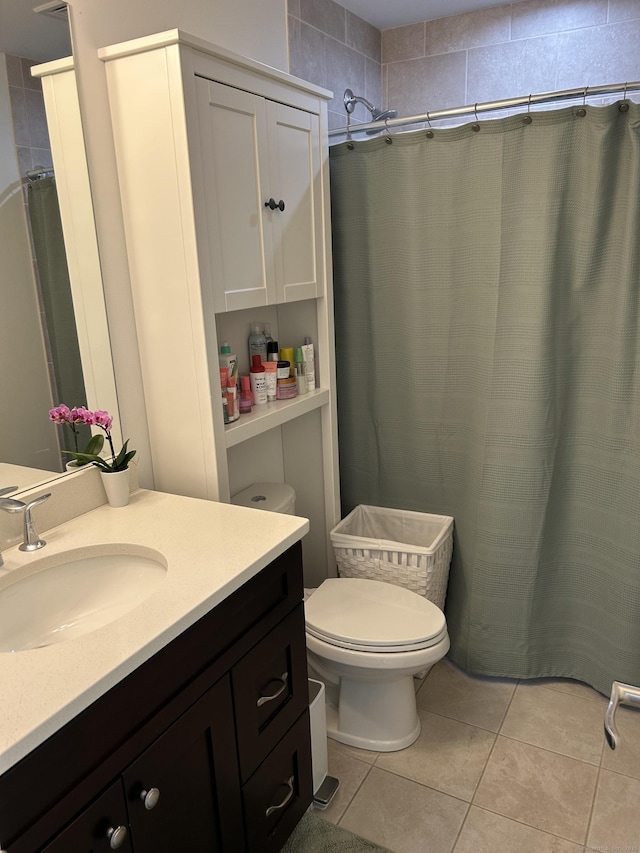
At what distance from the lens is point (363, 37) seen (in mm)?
2627

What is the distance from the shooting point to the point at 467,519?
2248mm

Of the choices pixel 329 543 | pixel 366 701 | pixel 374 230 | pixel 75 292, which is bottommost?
pixel 366 701

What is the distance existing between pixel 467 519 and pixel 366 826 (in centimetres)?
98

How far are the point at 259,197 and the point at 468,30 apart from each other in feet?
5.03

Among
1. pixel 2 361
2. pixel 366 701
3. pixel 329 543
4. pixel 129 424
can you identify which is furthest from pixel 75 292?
pixel 366 701

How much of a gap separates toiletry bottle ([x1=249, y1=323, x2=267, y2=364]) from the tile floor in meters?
1.22

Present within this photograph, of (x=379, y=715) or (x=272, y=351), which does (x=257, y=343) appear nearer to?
(x=272, y=351)

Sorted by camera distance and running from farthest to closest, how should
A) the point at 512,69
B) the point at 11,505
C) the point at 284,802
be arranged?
the point at 512,69, the point at 284,802, the point at 11,505

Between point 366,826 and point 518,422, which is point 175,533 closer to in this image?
point 366,826

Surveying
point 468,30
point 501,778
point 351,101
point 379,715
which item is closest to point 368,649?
point 379,715

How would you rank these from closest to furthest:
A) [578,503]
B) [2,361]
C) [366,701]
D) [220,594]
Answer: [220,594]
[2,361]
[366,701]
[578,503]

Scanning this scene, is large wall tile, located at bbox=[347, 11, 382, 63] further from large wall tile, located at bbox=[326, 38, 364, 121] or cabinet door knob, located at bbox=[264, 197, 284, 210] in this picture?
cabinet door knob, located at bbox=[264, 197, 284, 210]

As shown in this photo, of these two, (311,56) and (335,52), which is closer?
(311,56)

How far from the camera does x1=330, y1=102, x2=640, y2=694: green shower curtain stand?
6.11 ft
